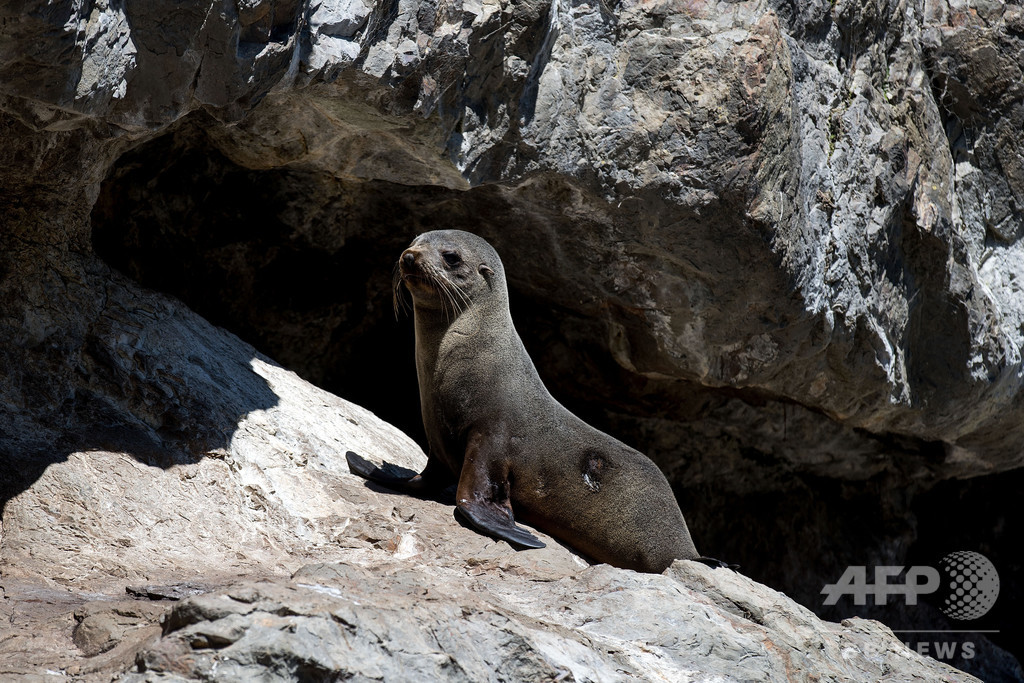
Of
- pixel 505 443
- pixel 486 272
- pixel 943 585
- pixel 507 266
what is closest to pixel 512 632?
pixel 505 443

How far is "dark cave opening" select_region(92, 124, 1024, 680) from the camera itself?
5.09 metres

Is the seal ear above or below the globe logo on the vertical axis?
above

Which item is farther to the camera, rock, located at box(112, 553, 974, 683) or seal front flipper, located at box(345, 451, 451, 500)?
seal front flipper, located at box(345, 451, 451, 500)

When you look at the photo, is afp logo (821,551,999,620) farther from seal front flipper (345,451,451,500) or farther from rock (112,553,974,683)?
seal front flipper (345,451,451,500)

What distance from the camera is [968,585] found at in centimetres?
819

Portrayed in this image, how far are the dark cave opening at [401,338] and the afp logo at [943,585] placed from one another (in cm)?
11

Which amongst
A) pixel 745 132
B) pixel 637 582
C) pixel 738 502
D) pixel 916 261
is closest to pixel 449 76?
pixel 745 132

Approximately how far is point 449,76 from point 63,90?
5.49 feet

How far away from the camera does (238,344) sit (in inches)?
200

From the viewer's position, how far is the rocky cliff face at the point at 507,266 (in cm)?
324

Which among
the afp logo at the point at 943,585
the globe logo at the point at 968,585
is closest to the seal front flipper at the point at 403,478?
the afp logo at the point at 943,585

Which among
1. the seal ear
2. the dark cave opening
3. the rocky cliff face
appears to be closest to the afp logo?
the dark cave opening

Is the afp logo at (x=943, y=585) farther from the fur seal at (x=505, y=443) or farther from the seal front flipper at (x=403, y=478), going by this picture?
the seal front flipper at (x=403, y=478)

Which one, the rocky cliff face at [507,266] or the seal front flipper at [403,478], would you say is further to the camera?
the seal front flipper at [403,478]
